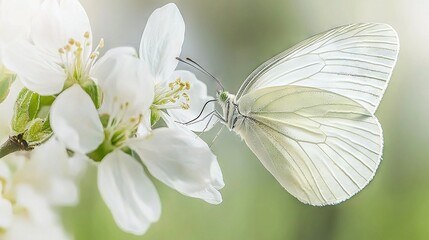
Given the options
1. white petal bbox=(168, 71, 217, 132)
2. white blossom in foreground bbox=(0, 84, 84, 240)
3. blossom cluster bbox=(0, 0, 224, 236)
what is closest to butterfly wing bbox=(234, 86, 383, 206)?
white petal bbox=(168, 71, 217, 132)

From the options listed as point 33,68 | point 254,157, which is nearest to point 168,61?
point 33,68

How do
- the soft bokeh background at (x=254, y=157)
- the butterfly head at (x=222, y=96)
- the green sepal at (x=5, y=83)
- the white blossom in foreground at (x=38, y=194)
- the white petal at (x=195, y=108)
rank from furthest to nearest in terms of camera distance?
the soft bokeh background at (x=254, y=157) → the butterfly head at (x=222, y=96) → the white petal at (x=195, y=108) → the green sepal at (x=5, y=83) → the white blossom in foreground at (x=38, y=194)

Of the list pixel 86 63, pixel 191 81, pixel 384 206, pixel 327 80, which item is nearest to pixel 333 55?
pixel 327 80

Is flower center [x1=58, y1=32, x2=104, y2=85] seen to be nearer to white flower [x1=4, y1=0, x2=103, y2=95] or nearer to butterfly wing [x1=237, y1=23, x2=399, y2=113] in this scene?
white flower [x1=4, y1=0, x2=103, y2=95]

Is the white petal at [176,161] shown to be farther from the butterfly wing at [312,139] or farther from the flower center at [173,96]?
the butterfly wing at [312,139]

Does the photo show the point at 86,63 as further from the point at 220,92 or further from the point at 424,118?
the point at 424,118

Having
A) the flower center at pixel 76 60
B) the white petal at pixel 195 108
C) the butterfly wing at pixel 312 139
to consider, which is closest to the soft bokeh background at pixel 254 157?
the butterfly wing at pixel 312 139
